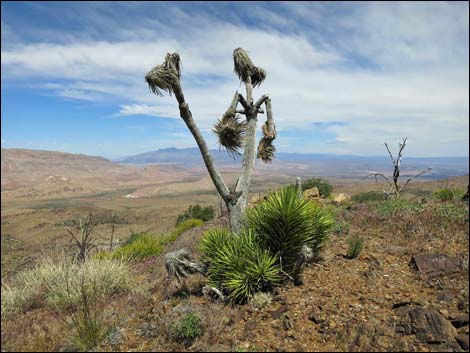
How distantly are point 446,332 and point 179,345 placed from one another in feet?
11.7

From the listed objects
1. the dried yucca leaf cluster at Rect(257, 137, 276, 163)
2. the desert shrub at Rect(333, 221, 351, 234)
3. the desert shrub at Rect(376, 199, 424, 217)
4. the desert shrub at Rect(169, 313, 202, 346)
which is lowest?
the desert shrub at Rect(169, 313, 202, 346)

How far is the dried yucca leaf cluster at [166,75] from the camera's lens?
6.98 metres

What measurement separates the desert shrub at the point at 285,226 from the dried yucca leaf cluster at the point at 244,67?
3176 mm

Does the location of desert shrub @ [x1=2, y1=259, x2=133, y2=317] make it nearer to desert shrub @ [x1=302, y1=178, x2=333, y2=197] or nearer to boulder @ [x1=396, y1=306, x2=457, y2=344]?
boulder @ [x1=396, y1=306, x2=457, y2=344]

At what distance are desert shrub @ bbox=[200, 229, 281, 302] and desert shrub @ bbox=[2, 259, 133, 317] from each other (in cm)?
265

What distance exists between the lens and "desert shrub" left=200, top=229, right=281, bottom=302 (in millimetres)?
6477

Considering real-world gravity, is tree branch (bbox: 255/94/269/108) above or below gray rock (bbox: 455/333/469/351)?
above

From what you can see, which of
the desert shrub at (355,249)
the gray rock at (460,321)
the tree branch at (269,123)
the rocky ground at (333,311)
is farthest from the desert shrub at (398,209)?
the gray rock at (460,321)

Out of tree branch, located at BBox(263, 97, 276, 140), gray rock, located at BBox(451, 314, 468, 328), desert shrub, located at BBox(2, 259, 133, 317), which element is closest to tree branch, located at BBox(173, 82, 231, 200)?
tree branch, located at BBox(263, 97, 276, 140)

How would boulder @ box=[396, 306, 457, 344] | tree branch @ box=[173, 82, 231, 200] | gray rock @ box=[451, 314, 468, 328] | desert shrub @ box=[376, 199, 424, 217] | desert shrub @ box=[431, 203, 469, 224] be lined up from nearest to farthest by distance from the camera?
boulder @ box=[396, 306, 457, 344]
gray rock @ box=[451, 314, 468, 328]
tree branch @ box=[173, 82, 231, 200]
desert shrub @ box=[431, 203, 469, 224]
desert shrub @ box=[376, 199, 424, 217]

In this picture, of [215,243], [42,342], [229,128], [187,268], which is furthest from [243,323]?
[229,128]

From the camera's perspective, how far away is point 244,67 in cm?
859

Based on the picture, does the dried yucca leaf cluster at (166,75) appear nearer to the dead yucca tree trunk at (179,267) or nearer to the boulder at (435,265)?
the dead yucca tree trunk at (179,267)

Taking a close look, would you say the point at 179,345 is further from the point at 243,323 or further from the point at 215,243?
the point at 215,243
